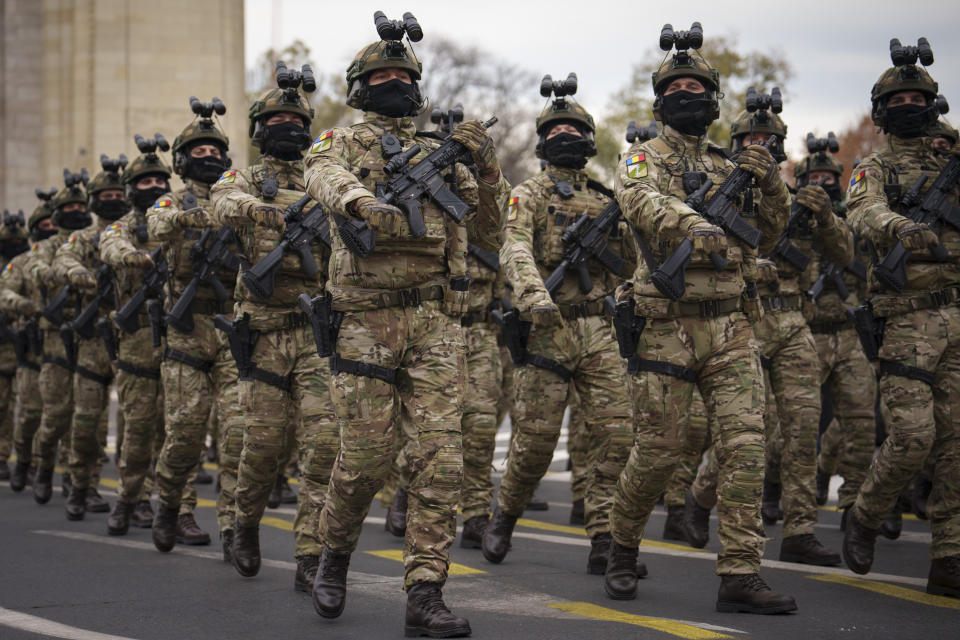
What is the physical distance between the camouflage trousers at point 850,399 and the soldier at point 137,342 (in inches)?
185

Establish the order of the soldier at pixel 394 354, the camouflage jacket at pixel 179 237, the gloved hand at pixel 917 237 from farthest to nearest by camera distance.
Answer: the camouflage jacket at pixel 179 237, the gloved hand at pixel 917 237, the soldier at pixel 394 354

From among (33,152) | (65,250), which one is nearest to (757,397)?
(65,250)

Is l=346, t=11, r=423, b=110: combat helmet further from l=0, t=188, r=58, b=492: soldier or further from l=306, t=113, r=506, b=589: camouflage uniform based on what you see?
l=0, t=188, r=58, b=492: soldier

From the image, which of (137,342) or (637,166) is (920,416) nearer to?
(637,166)

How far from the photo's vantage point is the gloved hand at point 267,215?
22.0 ft

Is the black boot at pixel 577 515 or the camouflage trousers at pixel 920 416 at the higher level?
the camouflage trousers at pixel 920 416

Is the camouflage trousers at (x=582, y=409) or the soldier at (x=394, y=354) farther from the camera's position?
the camouflage trousers at (x=582, y=409)

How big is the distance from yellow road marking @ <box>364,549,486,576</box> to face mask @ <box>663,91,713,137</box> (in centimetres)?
273

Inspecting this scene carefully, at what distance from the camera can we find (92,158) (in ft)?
100

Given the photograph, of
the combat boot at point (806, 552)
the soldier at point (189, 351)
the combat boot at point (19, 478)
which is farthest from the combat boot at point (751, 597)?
the combat boot at point (19, 478)

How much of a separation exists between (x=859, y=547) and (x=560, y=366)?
76.6 inches

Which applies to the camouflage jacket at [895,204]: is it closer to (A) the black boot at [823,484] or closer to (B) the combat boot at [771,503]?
(B) the combat boot at [771,503]

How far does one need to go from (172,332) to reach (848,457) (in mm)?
4614

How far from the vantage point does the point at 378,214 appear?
17.0 feet
